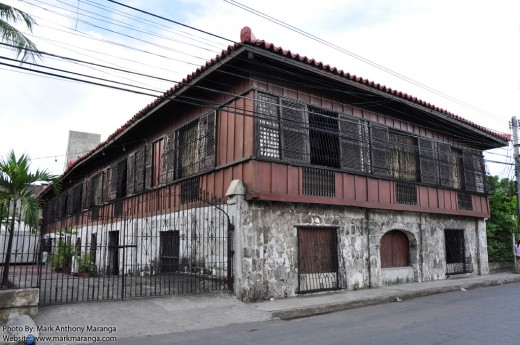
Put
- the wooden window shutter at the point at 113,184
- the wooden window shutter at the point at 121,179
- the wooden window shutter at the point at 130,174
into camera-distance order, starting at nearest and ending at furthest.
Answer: the wooden window shutter at the point at 130,174 → the wooden window shutter at the point at 121,179 → the wooden window shutter at the point at 113,184

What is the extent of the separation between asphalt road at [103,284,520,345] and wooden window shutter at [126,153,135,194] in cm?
962

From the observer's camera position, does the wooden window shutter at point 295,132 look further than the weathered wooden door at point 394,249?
No

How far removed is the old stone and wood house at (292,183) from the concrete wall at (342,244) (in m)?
0.03

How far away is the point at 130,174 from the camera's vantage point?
51.5 feet

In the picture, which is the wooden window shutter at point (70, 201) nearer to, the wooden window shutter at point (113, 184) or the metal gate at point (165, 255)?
the wooden window shutter at point (113, 184)

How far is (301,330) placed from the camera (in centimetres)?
672

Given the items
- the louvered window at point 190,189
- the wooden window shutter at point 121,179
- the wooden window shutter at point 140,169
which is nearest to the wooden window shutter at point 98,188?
the wooden window shutter at point 121,179

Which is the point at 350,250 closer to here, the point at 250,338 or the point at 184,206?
the point at 184,206

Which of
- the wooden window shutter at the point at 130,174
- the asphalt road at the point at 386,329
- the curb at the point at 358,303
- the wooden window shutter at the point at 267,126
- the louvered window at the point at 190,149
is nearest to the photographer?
the asphalt road at the point at 386,329

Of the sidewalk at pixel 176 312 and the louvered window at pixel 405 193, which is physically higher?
the louvered window at pixel 405 193

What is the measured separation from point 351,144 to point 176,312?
22.2ft

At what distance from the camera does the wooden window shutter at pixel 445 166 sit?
1469 cm

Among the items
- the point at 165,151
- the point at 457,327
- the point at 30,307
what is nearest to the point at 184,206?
the point at 165,151

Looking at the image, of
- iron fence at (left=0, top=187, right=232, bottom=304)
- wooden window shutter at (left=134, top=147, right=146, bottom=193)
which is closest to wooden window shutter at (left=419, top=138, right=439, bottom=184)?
iron fence at (left=0, top=187, right=232, bottom=304)
